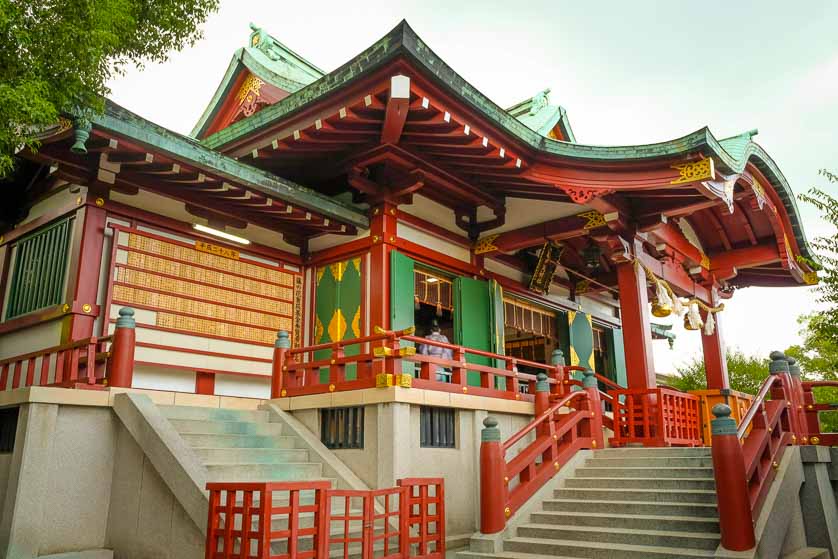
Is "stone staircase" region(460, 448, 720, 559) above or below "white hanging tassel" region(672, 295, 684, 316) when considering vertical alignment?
below

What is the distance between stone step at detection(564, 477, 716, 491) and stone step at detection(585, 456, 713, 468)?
1.37 feet

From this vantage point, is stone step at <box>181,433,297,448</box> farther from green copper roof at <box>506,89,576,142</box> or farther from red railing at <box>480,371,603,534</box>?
green copper roof at <box>506,89,576,142</box>

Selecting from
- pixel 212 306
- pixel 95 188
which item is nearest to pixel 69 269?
pixel 95 188

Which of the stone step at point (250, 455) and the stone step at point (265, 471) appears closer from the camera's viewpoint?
the stone step at point (265, 471)

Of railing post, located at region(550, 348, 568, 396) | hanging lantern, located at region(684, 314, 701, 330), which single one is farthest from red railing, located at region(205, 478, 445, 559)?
hanging lantern, located at region(684, 314, 701, 330)

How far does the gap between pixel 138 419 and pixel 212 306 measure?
9.90 ft

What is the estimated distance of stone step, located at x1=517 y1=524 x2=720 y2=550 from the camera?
641cm

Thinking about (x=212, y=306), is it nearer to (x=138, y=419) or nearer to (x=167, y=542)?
(x=138, y=419)

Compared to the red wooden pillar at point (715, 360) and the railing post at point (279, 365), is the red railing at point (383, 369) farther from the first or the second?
the red wooden pillar at point (715, 360)

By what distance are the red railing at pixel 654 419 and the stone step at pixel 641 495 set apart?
72.8 inches

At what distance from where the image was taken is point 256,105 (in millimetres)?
12797

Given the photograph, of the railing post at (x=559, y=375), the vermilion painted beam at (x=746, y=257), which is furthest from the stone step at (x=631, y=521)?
the vermilion painted beam at (x=746, y=257)

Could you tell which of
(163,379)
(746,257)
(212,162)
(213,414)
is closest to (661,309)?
(746,257)

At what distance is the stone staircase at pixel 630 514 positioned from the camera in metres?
6.59
